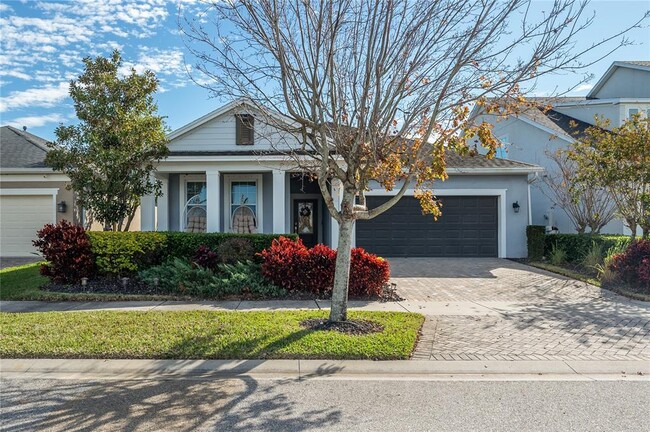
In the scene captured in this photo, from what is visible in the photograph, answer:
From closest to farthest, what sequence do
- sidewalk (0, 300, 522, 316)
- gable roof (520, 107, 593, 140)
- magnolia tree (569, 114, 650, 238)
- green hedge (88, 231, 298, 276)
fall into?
1. sidewalk (0, 300, 522, 316)
2. green hedge (88, 231, 298, 276)
3. magnolia tree (569, 114, 650, 238)
4. gable roof (520, 107, 593, 140)

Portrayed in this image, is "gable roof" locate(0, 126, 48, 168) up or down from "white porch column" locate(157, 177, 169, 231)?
up

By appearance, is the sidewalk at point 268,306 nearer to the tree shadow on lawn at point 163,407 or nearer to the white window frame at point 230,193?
the tree shadow on lawn at point 163,407

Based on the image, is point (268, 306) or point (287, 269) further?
point (287, 269)

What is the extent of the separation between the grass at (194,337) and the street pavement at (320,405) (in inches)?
26.2

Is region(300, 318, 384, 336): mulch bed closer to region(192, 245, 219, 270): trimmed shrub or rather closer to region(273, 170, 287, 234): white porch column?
region(192, 245, 219, 270): trimmed shrub

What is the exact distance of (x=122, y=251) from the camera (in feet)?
35.0

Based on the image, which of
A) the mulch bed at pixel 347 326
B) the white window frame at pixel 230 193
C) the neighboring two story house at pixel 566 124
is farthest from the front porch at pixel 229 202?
the neighboring two story house at pixel 566 124

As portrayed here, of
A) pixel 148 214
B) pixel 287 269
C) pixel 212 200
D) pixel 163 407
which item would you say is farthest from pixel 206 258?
pixel 163 407

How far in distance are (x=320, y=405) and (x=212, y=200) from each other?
999 centimetres

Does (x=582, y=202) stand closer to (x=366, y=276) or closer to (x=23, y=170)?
(x=366, y=276)

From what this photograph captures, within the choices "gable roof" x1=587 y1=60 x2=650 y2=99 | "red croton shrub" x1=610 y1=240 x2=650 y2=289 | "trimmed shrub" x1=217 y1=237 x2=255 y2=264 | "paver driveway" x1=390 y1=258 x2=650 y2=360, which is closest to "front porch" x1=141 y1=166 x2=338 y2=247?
"trimmed shrub" x1=217 y1=237 x2=255 y2=264

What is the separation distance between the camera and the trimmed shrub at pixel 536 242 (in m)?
15.8

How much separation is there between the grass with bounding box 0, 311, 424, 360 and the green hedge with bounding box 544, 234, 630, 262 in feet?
29.6

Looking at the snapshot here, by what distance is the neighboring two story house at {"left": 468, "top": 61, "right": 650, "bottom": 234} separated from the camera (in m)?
18.5
